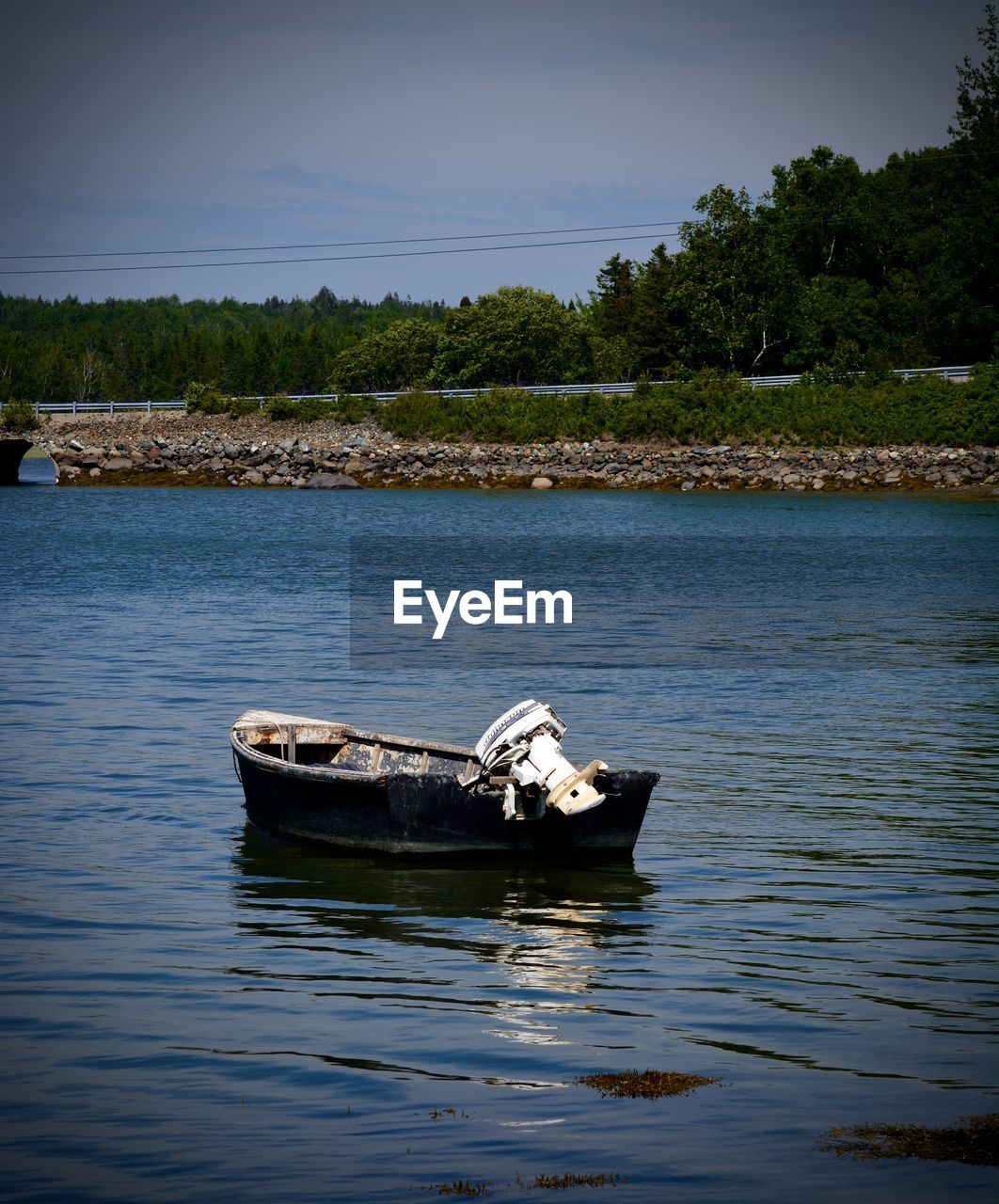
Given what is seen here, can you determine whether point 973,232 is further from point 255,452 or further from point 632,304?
point 255,452

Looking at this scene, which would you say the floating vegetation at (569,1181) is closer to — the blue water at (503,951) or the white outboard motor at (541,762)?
the blue water at (503,951)

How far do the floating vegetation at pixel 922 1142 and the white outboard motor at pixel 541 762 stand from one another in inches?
257

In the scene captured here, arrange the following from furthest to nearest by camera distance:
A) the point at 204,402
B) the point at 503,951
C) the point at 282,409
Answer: the point at 204,402
the point at 282,409
the point at 503,951

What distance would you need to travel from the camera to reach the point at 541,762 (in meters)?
15.7

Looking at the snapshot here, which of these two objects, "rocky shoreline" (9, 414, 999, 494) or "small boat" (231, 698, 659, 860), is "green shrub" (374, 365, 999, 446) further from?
"small boat" (231, 698, 659, 860)

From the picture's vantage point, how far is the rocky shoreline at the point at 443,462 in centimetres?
9469

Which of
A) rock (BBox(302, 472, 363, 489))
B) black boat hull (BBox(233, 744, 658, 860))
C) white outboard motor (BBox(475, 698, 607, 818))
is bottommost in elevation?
black boat hull (BBox(233, 744, 658, 860))

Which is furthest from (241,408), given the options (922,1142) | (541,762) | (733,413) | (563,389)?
(922,1142)

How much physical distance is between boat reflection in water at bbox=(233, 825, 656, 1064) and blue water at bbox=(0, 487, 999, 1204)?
5cm

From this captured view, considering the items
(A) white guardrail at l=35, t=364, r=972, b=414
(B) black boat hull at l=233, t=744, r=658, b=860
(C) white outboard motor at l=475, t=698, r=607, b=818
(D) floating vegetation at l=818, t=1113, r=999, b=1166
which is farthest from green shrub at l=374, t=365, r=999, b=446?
(D) floating vegetation at l=818, t=1113, r=999, b=1166

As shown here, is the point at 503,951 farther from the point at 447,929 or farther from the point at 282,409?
the point at 282,409

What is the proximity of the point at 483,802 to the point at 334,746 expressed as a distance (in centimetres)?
382

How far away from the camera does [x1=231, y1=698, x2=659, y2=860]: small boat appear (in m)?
15.7

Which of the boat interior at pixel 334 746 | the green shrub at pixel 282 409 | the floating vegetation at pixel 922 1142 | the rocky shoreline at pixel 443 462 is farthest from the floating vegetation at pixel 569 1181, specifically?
the green shrub at pixel 282 409
